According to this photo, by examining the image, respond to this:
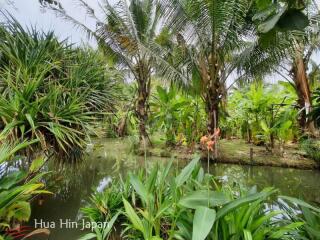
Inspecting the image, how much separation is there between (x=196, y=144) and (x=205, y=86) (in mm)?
1922


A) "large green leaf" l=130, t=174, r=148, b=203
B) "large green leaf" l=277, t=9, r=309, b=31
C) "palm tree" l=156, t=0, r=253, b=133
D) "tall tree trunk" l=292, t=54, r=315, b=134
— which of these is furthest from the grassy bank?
"large green leaf" l=277, t=9, r=309, b=31

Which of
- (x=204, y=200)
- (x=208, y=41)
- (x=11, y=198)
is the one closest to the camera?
(x=204, y=200)

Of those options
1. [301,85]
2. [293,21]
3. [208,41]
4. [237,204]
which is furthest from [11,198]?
[301,85]

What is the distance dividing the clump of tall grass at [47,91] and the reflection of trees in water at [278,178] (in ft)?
8.00

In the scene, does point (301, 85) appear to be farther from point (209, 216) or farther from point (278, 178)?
point (209, 216)

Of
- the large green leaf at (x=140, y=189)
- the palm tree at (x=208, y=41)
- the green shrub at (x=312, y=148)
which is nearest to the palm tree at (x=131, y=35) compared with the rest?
the palm tree at (x=208, y=41)

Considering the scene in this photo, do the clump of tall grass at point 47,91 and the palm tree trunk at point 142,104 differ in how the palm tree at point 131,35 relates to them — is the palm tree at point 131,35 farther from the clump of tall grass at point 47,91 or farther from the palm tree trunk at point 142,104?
the clump of tall grass at point 47,91

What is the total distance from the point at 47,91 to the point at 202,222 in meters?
2.85

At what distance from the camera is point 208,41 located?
272 inches

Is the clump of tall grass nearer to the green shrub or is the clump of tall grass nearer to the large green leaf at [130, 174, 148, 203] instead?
the large green leaf at [130, 174, 148, 203]

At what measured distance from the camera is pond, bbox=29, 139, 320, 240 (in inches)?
130

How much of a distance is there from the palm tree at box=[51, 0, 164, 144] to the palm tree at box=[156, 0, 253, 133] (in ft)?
2.84

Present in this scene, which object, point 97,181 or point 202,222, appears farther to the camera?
point 97,181

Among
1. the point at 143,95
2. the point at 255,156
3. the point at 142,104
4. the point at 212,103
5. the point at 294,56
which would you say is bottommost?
the point at 255,156
